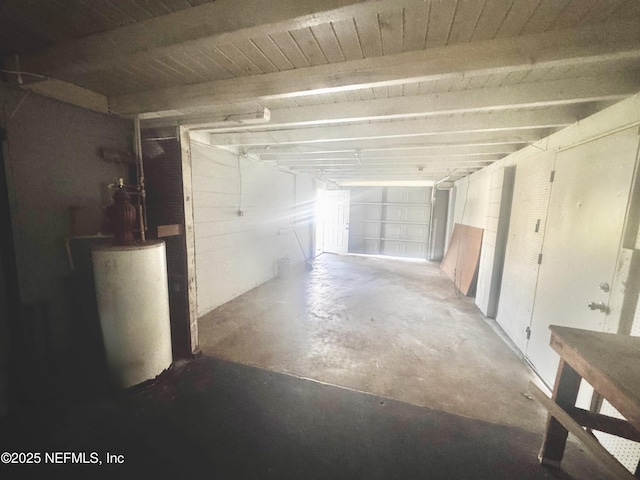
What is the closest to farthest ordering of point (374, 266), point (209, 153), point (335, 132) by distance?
point (335, 132), point (209, 153), point (374, 266)

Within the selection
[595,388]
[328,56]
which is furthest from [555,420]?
[328,56]

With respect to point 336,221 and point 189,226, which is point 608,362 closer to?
point 189,226

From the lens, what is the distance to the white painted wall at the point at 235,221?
3428 millimetres

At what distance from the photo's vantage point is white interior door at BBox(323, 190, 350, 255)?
8297 mm

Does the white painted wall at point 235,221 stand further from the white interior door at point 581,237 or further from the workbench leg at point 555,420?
the white interior door at point 581,237

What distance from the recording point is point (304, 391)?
2.10 meters

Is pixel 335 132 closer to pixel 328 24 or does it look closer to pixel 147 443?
pixel 328 24

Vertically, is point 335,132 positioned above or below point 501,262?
above

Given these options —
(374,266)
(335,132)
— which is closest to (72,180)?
(335,132)

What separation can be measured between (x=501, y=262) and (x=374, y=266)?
3507 millimetres

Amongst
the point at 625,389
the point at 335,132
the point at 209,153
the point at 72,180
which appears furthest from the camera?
the point at 209,153

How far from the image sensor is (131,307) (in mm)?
1917

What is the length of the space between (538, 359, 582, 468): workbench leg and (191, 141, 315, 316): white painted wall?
3.66m

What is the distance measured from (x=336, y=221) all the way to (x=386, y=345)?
19.4 feet
